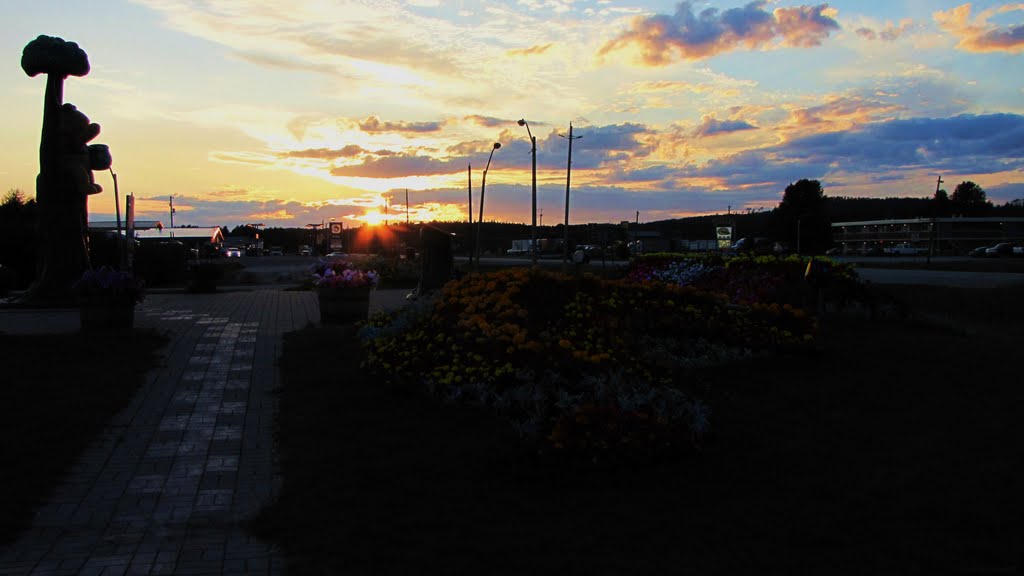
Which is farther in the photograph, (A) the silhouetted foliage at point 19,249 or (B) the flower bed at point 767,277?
(A) the silhouetted foliage at point 19,249

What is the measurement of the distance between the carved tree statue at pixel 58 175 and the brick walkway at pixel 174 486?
329 inches

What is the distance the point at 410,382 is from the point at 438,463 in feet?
6.80

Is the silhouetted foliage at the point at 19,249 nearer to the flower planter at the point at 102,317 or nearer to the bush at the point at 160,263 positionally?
the bush at the point at 160,263

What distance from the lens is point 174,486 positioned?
5434mm

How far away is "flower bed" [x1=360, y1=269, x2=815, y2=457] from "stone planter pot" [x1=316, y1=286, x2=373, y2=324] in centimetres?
294

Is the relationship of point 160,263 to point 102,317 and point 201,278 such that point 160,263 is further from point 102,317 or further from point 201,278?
point 102,317

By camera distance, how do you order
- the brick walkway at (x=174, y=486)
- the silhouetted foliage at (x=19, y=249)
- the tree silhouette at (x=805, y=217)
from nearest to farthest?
→ the brick walkway at (x=174, y=486), the silhouetted foliage at (x=19, y=249), the tree silhouette at (x=805, y=217)

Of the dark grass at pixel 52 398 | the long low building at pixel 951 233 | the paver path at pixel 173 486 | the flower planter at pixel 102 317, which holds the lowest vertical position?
the paver path at pixel 173 486

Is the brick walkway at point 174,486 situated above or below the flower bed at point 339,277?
below

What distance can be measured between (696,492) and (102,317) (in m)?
10.1

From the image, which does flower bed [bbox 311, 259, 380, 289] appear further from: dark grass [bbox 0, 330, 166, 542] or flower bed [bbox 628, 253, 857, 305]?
flower bed [bbox 628, 253, 857, 305]

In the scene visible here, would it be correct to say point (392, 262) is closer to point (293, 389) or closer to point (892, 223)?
point (293, 389)

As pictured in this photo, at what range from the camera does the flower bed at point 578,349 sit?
5.50 metres

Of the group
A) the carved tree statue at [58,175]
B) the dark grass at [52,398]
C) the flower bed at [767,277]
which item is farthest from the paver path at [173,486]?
the carved tree statue at [58,175]
